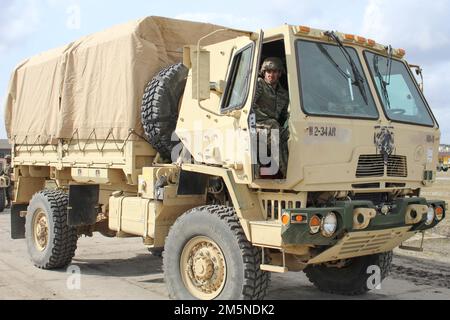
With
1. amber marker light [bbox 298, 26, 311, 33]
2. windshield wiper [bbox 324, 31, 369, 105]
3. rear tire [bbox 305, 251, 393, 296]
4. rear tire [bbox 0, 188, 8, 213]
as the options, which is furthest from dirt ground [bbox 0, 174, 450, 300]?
rear tire [bbox 0, 188, 8, 213]

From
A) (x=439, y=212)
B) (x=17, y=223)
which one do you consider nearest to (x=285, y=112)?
(x=439, y=212)

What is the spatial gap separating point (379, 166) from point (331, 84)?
0.89 metres

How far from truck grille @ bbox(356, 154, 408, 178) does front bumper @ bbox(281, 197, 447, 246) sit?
279 millimetres

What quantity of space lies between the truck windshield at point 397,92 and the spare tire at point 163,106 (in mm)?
2145

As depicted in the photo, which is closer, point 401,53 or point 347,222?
point 347,222

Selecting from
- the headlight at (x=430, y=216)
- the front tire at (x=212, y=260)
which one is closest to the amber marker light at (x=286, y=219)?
the front tire at (x=212, y=260)

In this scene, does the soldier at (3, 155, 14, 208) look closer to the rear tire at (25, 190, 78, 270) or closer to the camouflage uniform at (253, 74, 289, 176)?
the rear tire at (25, 190, 78, 270)

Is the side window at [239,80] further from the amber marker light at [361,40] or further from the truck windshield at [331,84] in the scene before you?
the amber marker light at [361,40]

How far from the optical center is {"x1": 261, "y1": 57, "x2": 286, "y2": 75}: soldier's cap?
536cm

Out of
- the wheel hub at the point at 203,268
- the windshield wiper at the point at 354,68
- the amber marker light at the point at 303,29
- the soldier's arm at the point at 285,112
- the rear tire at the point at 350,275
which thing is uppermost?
the amber marker light at the point at 303,29

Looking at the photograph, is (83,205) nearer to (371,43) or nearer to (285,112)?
(285,112)

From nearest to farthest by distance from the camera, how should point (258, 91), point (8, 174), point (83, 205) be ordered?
point (258, 91)
point (83, 205)
point (8, 174)

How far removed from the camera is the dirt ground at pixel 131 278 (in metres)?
6.65

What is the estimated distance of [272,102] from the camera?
532 cm
